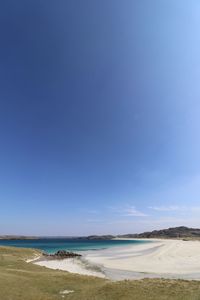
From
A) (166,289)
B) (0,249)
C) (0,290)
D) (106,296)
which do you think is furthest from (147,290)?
(0,249)

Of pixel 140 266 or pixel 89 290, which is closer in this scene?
pixel 89 290

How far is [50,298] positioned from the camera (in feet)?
80.7

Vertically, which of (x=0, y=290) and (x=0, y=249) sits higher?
(x=0, y=249)

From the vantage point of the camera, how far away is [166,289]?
83.6 feet

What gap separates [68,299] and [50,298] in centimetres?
171

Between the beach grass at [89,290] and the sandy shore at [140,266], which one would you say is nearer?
the beach grass at [89,290]

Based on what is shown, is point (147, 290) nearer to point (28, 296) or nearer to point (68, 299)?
point (68, 299)

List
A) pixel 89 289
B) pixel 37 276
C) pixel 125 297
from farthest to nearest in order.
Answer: pixel 37 276 < pixel 89 289 < pixel 125 297

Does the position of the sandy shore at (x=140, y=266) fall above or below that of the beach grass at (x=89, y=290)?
above

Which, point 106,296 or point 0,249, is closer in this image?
point 106,296

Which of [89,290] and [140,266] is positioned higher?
[140,266]

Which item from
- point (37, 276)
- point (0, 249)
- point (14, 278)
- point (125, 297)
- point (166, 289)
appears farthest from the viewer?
point (0, 249)

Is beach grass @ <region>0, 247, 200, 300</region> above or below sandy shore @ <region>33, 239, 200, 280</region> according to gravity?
below

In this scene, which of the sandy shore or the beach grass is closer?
the beach grass
